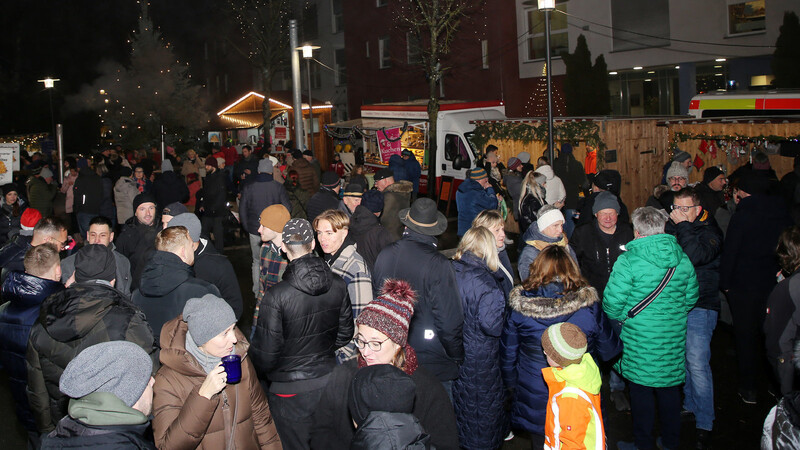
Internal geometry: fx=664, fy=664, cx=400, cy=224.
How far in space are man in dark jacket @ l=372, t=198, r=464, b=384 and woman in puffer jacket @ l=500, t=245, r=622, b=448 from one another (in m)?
0.40

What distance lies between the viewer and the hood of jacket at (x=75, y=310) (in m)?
4.12

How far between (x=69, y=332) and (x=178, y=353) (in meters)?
1.13

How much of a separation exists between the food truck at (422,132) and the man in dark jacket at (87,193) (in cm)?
832

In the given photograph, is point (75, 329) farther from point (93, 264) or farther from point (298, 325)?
point (298, 325)

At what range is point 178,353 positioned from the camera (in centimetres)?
343

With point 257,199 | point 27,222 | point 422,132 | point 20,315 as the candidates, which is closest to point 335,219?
point 20,315

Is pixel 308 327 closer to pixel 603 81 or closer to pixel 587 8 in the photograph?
pixel 603 81

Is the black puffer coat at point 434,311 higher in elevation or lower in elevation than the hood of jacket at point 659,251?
lower

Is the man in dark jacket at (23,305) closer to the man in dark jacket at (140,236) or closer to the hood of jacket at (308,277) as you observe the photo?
the hood of jacket at (308,277)

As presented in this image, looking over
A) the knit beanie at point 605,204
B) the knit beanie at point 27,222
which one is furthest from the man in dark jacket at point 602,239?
the knit beanie at point 27,222

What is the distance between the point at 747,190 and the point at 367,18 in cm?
3081

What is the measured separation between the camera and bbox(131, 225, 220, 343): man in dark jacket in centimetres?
482

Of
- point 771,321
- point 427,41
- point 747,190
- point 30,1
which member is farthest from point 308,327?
point 30,1

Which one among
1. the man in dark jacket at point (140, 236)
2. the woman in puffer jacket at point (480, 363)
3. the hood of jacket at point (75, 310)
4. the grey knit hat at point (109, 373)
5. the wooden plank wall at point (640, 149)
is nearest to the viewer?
the grey knit hat at point (109, 373)
